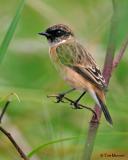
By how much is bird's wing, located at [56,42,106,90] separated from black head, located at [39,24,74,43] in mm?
260

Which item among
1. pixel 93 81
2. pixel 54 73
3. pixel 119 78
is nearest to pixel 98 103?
pixel 93 81

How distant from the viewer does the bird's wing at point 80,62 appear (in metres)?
3.81

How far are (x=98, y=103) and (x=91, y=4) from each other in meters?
1.93

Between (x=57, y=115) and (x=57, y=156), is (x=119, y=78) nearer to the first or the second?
(x=57, y=115)

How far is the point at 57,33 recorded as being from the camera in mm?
4641

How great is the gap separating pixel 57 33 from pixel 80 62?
0.67 meters

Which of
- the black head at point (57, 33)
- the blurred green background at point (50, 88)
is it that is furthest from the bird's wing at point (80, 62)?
the black head at point (57, 33)

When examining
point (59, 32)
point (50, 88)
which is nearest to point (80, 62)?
point (50, 88)

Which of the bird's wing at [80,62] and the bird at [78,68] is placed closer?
the bird at [78,68]

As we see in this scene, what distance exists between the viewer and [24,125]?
4.95m

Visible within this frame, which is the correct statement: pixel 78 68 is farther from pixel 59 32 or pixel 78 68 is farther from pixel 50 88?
pixel 59 32

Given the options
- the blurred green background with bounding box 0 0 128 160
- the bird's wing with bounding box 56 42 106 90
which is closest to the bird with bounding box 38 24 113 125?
the bird's wing with bounding box 56 42 106 90

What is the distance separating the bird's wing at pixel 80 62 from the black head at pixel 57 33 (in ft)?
0.85

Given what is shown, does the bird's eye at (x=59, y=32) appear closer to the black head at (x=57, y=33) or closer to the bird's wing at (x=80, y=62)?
the black head at (x=57, y=33)
